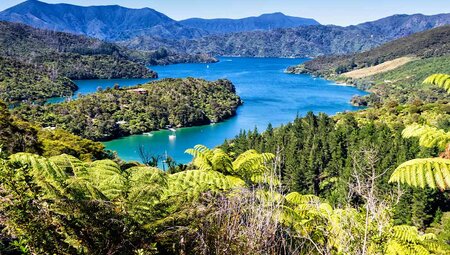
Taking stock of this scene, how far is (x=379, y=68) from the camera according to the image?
138 meters

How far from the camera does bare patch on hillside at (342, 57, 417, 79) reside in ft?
439

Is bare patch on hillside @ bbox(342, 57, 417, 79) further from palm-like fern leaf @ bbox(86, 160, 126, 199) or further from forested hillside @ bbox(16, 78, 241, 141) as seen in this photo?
palm-like fern leaf @ bbox(86, 160, 126, 199)

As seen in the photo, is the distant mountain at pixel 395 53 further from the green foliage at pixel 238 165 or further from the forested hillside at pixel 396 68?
the green foliage at pixel 238 165

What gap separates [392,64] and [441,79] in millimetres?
146905

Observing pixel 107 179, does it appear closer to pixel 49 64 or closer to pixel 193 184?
pixel 193 184

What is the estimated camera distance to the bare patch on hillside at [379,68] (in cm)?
13375

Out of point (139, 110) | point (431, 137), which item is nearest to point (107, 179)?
point (431, 137)

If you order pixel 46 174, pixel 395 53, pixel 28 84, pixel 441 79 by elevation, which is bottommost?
pixel 28 84

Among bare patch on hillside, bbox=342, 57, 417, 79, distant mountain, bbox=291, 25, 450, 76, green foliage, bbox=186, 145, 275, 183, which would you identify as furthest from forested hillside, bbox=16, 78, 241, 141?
distant mountain, bbox=291, 25, 450, 76

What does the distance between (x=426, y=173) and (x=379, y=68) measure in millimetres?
145802

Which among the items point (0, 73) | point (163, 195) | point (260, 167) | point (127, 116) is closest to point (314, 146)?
point (260, 167)

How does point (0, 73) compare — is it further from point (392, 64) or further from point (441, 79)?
point (392, 64)

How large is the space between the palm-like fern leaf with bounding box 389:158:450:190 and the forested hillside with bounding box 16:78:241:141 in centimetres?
5588

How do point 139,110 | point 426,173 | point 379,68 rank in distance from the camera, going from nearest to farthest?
1. point 426,173
2. point 139,110
3. point 379,68
